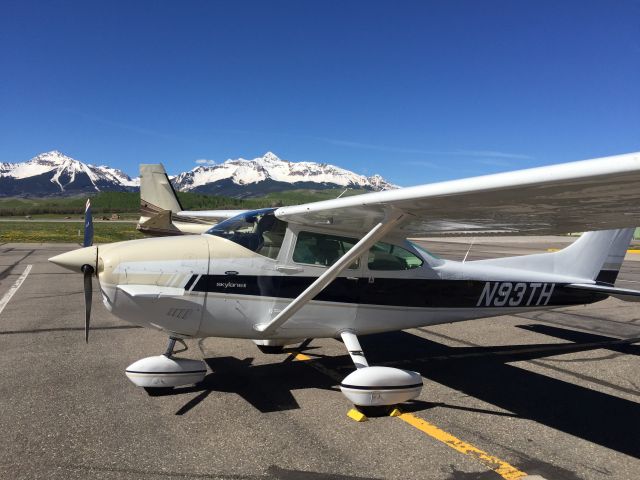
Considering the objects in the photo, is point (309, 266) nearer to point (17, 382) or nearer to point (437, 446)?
point (437, 446)

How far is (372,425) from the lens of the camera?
4270 millimetres

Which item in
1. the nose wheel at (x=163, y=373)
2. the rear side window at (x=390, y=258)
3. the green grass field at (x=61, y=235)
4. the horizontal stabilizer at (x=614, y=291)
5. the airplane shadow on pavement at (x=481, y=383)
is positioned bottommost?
the green grass field at (x=61, y=235)

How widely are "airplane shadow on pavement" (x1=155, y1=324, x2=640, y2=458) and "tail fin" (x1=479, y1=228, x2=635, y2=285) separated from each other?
1220 mm

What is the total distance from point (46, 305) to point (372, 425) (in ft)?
27.7

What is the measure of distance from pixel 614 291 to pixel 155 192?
16017 millimetres

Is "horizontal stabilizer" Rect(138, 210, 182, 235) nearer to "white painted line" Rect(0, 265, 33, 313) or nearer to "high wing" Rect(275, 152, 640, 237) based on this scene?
"white painted line" Rect(0, 265, 33, 313)

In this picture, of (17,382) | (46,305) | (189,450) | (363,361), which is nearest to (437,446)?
(363,361)

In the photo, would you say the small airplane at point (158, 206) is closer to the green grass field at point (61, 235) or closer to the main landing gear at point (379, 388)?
the main landing gear at point (379, 388)

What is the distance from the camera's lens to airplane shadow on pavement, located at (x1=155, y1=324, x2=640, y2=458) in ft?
14.5

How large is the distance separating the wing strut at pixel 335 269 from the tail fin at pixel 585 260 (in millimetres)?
3056

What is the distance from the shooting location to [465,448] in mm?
3816

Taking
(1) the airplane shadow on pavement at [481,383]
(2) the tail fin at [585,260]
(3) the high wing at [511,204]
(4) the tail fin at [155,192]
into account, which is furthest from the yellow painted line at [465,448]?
(4) the tail fin at [155,192]

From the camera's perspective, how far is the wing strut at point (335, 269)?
14.9 ft

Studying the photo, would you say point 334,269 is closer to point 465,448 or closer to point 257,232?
point 257,232
